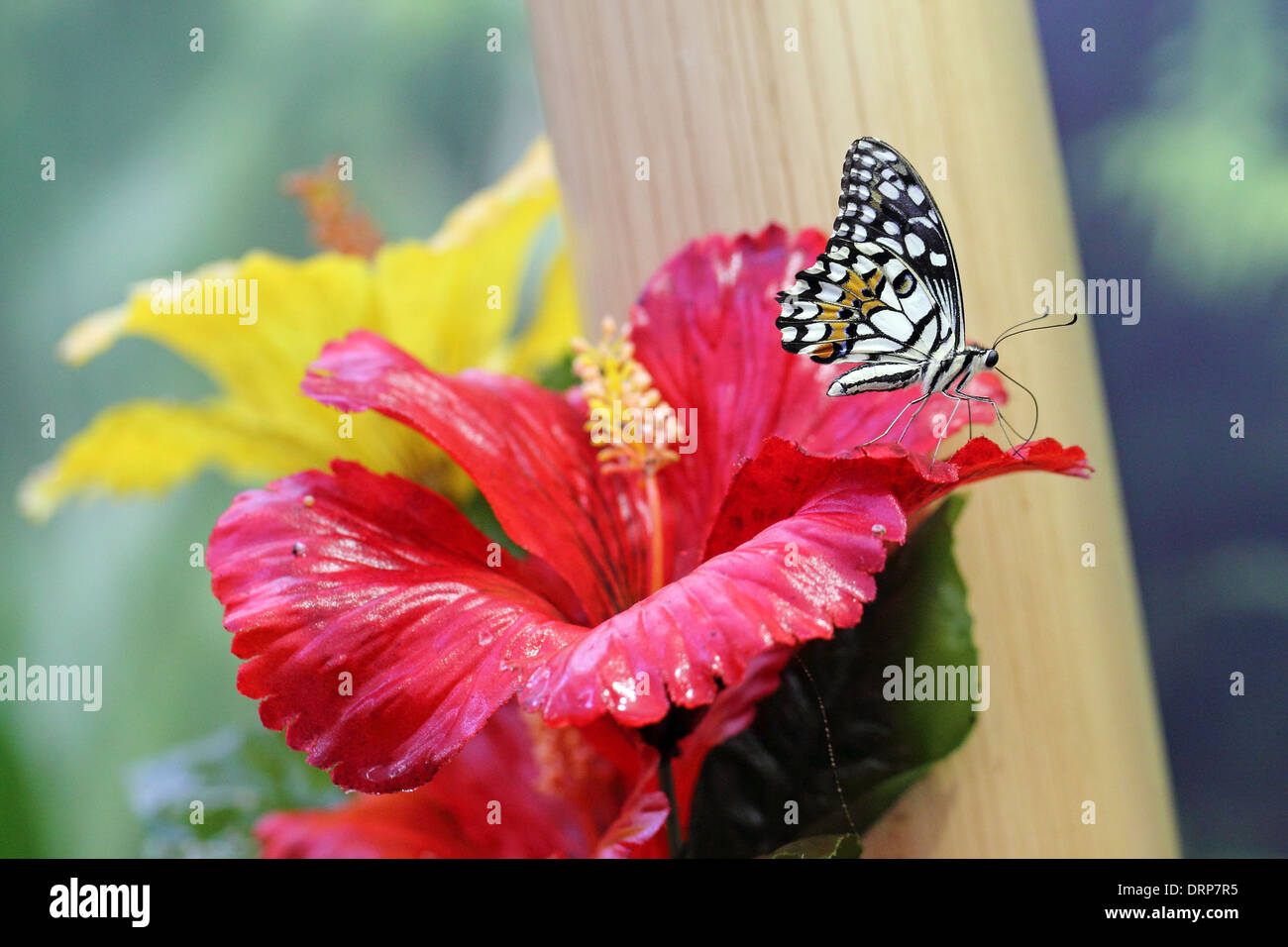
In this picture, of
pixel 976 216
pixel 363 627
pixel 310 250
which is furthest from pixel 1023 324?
pixel 310 250

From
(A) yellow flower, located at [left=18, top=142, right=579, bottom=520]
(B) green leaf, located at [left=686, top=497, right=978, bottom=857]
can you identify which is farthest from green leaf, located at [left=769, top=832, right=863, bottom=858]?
(A) yellow flower, located at [left=18, top=142, right=579, bottom=520]

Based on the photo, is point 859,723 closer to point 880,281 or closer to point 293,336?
point 880,281

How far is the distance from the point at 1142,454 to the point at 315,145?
63 centimetres

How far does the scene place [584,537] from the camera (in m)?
Result: 0.32

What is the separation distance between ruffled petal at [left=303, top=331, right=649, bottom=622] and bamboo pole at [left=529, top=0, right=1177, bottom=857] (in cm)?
11

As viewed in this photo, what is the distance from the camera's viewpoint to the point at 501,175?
762mm

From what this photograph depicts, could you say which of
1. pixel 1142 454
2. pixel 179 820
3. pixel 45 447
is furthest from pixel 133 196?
pixel 1142 454

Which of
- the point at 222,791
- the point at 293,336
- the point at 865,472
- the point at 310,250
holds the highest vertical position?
the point at 310,250

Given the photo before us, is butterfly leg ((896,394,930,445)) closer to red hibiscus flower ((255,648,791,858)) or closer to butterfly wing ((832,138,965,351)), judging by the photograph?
butterfly wing ((832,138,965,351))

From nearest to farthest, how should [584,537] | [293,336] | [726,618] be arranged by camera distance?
[726,618] < [584,537] < [293,336]

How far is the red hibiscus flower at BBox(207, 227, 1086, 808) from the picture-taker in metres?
0.22

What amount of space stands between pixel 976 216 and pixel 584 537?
7.4 inches

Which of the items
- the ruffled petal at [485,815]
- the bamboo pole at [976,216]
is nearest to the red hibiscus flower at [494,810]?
the ruffled petal at [485,815]
